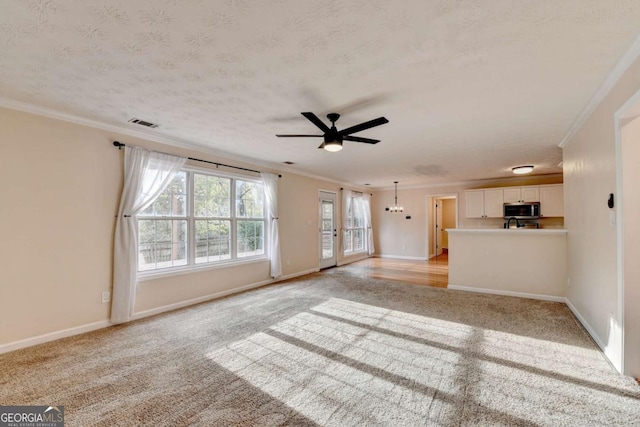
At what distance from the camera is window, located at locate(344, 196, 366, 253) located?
8.42m

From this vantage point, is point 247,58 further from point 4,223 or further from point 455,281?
point 455,281

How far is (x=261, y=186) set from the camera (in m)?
5.65

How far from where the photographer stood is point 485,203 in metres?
7.63

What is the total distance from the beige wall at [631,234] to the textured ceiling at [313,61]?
24.4 inches

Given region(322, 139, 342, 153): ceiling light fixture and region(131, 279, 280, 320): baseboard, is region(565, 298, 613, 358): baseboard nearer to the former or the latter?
region(322, 139, 342, 153): ceiling light fixture

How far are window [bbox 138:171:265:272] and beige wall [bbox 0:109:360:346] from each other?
1.44ft

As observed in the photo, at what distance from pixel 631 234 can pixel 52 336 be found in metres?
5.48

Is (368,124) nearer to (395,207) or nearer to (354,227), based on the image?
(354,227)

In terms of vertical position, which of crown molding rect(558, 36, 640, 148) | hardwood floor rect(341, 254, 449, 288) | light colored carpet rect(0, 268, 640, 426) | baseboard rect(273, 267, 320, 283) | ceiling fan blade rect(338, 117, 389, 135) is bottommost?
hardwood floor rect(341, 254, 449, 288)

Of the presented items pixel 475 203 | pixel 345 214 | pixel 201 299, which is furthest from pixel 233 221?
pixel 475 203

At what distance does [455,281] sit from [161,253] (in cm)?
500

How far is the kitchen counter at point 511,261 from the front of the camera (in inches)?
173

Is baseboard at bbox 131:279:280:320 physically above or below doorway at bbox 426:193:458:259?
below

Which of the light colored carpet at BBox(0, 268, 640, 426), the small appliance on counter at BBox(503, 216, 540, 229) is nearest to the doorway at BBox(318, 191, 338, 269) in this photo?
the light colored carpet at BBox(0, 268, 640, 426)
